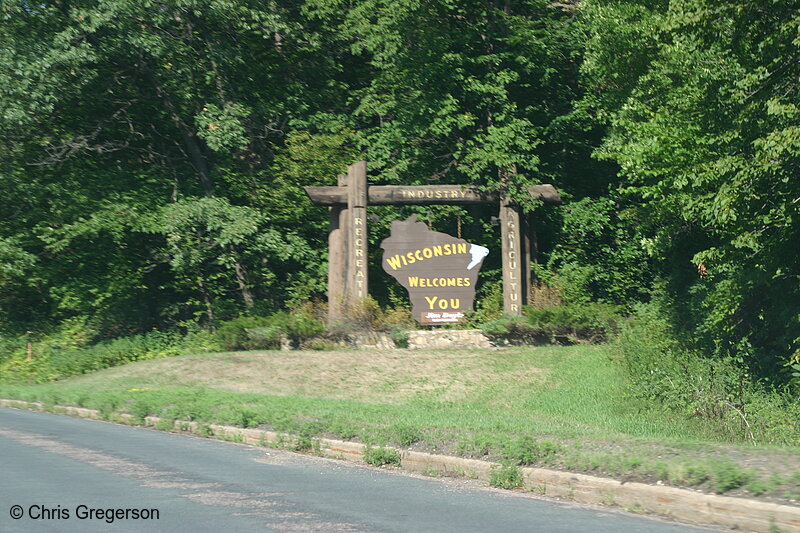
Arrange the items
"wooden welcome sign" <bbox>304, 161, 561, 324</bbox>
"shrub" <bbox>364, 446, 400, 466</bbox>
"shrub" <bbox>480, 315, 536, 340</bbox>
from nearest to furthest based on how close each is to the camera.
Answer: "shrub" <bbox>364, 446, 400, 466</bbox> < "shrub" <bbox>480, 315, 536, 340</bbox> < "wooden welcome sign" <bbox>304, 161, 561, 324</bbox>

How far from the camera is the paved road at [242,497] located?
24.7ft

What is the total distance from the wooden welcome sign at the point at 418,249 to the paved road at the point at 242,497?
40.5 feet

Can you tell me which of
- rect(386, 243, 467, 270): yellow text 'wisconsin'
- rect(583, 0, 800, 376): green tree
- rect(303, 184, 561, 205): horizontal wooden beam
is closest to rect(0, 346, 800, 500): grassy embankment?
rect(583, 0, 800, 376): green tree

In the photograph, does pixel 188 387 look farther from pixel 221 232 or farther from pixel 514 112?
pixel 514 112

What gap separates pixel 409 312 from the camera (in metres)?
24.9

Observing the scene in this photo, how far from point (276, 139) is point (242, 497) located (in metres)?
23.9

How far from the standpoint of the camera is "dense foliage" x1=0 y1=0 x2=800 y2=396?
2567 centimetres

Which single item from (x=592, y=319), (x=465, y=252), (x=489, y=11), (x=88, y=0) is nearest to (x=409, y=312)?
(x=465, y=252)

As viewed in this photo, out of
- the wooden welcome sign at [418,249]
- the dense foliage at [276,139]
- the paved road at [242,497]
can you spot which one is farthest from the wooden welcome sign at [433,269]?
the paved road at [242,497]

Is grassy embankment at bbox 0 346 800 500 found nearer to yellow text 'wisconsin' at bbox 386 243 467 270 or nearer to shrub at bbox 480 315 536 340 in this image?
shrub at bbox 480 315 536 340

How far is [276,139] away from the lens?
31.3 m

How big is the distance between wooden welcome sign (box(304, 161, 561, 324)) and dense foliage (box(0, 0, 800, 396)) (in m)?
1.06

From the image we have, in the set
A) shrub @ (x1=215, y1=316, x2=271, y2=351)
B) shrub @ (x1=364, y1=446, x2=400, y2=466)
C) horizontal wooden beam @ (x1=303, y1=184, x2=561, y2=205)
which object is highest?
horizontal wooden beam @ (x1=303, y1=184, x2=561, y2=205)

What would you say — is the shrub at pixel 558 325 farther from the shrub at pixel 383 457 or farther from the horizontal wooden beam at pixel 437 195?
the shrub at pixel 383 457
